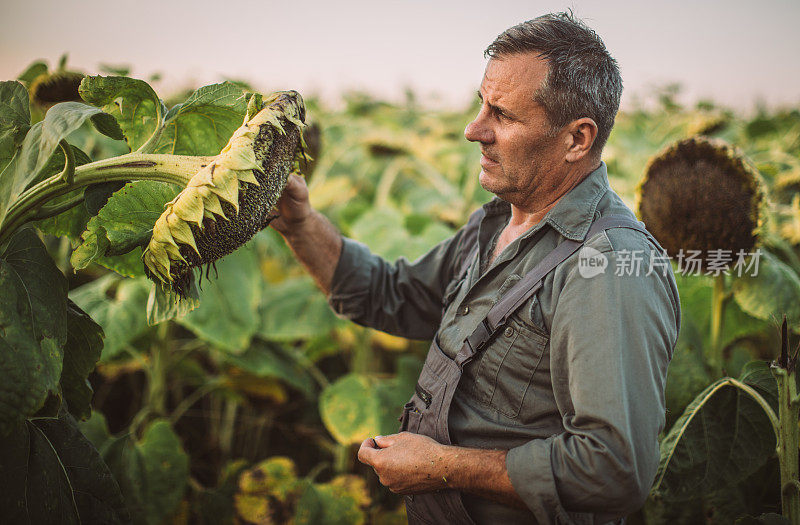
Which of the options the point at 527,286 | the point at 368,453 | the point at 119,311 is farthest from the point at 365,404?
the point at 527,286

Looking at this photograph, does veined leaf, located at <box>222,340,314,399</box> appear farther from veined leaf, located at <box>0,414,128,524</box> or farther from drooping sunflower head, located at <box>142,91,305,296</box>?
drooping sunflower head, located at <box>142,91,305,296</box>

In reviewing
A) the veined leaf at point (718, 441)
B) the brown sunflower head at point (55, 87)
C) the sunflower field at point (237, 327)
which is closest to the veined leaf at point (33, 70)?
the sunflower field at point (237, 327)

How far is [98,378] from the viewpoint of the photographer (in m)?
3.86

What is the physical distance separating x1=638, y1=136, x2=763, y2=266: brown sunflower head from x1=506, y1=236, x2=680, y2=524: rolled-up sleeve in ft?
3.43

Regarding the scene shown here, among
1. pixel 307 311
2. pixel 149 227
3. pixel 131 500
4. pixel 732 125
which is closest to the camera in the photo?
pixel 149 227

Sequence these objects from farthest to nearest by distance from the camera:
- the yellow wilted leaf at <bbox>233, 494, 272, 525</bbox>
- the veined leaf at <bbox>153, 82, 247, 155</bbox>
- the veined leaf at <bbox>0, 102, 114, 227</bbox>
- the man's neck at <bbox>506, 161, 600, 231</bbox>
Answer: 1. the yellow wilted leaf at <bbox>233, 494, 272, 525</bbox>
2. the man's neck at <bbox>506, 161, 600, 231</bbox>
3. the veined leaf at <bbox>153, 82, 247, 155</bbox>
4. the veined leaf at <bbox>0, 102, 114, 227</bbox>

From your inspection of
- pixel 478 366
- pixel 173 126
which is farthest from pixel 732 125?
pixel 173 126

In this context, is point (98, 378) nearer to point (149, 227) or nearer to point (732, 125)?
point (149, 227)

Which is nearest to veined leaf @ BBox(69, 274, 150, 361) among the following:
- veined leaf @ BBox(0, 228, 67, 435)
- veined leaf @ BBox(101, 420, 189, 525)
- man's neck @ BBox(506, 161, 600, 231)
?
veined leaf @ BBox(101, 420, 189, 525)

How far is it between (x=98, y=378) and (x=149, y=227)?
9.57ft

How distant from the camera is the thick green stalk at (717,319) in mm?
2422

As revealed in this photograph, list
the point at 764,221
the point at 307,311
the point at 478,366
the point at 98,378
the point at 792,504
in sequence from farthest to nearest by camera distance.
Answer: the point at 98,378 → the point at 307,311 → the point at 764,221 → the point at 792,504 → the point at 478,366

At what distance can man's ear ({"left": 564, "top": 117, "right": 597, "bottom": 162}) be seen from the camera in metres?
1.53

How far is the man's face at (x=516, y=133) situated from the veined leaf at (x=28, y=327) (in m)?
1.00
